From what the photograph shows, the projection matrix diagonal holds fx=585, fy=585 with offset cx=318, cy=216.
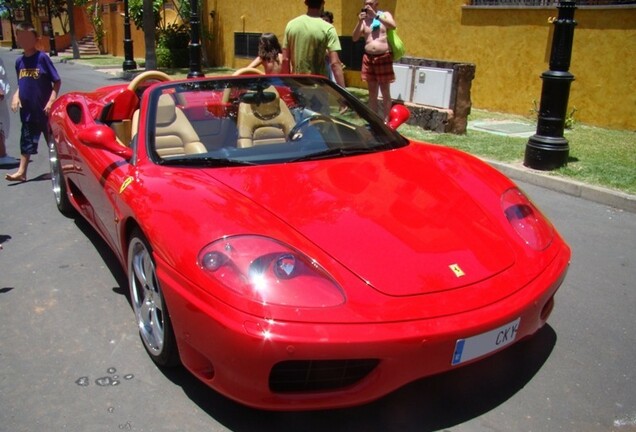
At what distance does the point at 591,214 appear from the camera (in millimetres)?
5223

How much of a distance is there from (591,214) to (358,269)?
12.3 feet

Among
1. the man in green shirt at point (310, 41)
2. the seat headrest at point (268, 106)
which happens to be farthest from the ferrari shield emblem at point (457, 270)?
the man in green shirt at point (310, 41)

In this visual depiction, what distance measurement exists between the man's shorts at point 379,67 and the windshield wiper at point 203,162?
18.1 feet

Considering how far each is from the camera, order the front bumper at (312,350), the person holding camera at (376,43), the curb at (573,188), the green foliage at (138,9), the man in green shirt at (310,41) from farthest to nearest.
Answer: the green foliage at (138,9) → the person holding camera at (376,43) → the man in green shirt at (310,41) → the curb at (573,188) → the front bumper at (312,350)

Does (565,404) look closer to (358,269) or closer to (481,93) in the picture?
(358,269)

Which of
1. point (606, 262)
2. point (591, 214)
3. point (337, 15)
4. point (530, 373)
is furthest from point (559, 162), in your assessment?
point (337, 15)

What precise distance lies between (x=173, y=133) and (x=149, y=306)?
1.10m

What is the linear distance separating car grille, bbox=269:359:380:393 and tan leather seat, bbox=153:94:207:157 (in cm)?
152

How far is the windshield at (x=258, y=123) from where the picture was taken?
3199mm

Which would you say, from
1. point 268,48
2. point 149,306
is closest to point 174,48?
point 268,48

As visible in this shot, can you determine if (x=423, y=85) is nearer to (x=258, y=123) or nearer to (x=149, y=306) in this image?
(x=258, y=123)

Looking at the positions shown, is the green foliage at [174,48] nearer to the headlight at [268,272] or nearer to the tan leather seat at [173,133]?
the tan leather seat at [173,133]

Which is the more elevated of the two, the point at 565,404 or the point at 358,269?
the point at 358,269

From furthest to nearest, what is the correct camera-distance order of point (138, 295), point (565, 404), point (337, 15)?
1. point (337, 15)
2. point (138, 295)
3. point (565, 404)
